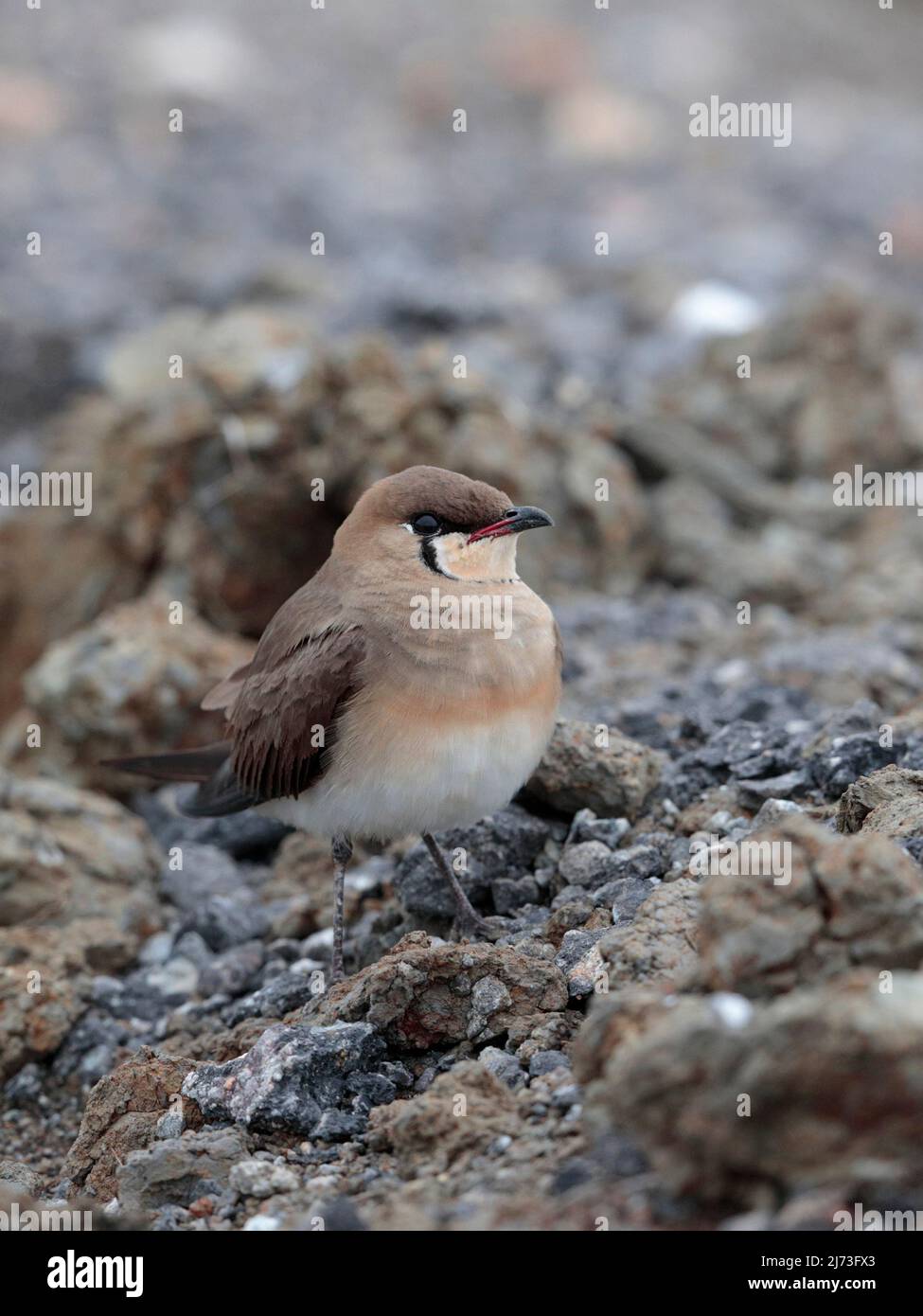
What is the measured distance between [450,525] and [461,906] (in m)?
1.53

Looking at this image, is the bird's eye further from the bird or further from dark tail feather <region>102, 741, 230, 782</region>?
dark tail feather <region>102, 741, 230, 782</region>

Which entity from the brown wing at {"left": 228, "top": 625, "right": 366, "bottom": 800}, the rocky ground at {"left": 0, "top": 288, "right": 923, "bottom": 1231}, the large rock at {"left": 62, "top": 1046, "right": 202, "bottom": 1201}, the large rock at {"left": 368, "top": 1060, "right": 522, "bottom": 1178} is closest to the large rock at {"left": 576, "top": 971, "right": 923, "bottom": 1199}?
the rocky ground at {"left": 0, "top": 288, "right": 923, "bottom": 1231}

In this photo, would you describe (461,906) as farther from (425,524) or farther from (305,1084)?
(425,524)

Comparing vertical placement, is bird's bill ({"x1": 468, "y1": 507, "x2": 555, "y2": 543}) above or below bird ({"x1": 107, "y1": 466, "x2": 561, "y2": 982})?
above

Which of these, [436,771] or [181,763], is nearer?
[436,771]

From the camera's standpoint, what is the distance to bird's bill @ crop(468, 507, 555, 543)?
19.8ft

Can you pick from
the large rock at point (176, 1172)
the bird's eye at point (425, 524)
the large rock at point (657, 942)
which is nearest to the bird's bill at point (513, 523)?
the bird's eye at point (425, 524)

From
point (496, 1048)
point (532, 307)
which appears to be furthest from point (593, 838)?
point (532, 307)

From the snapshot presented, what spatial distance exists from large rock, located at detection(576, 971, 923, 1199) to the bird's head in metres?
2.90

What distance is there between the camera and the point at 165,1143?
4820mm

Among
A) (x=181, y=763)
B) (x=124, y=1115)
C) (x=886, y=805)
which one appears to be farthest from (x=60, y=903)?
(x=886, y=805)

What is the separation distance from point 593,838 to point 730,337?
7529 mm

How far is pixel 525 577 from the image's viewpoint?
33.2 feet
